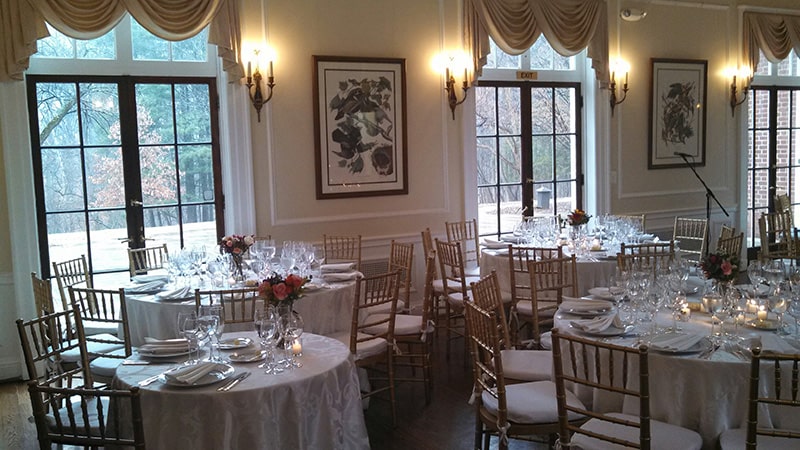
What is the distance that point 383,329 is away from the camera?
5125 millimetres

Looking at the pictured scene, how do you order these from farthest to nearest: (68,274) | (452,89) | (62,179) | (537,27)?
(537,27), (452,89), (62,179), (68,274)

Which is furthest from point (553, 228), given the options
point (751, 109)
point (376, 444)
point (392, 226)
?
point (751, 109)

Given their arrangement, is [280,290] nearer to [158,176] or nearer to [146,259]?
[146,259]

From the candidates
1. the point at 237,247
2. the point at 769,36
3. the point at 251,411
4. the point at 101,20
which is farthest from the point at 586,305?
the point at 769,36

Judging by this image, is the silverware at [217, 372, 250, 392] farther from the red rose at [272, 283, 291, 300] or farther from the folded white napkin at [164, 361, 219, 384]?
the red rose at [272, 283, 291, 300]

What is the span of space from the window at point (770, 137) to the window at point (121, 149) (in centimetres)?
794

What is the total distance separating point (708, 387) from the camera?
Result: 3.19 meters

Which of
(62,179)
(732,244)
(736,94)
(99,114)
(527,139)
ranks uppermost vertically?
(736,94)

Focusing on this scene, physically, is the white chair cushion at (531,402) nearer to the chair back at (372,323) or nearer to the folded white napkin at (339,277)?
the chair back at (372,323)

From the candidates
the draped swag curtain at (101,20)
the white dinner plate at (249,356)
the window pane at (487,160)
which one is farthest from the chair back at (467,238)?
the white dinner plate at (249,356)

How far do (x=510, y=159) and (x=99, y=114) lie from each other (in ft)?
15.2

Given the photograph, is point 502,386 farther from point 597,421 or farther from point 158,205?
point 158,205

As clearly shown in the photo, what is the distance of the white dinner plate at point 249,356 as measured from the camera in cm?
338

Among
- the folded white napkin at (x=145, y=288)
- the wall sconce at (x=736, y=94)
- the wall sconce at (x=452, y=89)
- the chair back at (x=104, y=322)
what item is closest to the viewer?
the chair back at (x=104, y=322)
